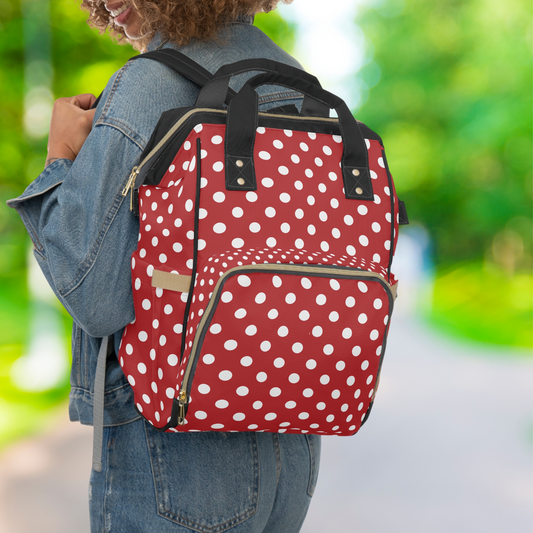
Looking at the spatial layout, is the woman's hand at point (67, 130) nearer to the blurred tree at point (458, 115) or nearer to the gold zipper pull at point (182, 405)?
the gold zipper pull at point (182, 405)

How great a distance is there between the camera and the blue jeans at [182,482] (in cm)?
67

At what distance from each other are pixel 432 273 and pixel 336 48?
9.64 feet

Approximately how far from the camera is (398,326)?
207 inches

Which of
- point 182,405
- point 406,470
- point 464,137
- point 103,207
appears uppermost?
point 464,137

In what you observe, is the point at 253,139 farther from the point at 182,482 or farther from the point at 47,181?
the point at 182,482

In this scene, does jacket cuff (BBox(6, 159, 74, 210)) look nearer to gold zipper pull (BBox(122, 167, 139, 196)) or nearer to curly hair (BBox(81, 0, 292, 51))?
gold zipper pull (BBox(122, 167, 139, 196))

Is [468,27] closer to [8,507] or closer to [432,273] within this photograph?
[432,273]

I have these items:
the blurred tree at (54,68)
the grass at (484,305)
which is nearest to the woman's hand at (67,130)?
the blurred tree at (54,68)

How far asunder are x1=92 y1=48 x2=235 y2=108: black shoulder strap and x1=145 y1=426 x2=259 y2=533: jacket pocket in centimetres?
48

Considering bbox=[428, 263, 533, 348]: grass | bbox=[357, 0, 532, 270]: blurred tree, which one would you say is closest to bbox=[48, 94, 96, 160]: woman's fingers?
bbox=[428, 263, 533, 348]: grass

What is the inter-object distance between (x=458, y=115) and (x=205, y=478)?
6253mm

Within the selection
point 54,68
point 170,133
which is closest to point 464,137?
point 54,68

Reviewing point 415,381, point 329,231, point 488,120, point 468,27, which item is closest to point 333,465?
point 415,381

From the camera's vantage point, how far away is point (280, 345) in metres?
0.60
